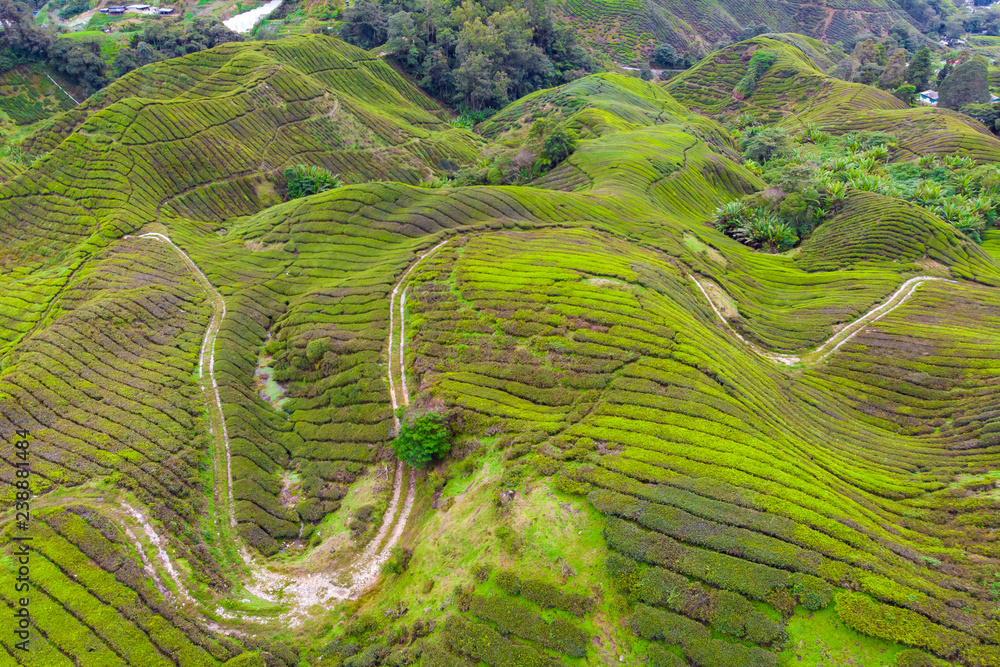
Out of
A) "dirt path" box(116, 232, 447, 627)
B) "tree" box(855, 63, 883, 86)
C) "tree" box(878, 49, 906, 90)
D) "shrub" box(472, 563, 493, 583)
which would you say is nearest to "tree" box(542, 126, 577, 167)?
"dirt path" box(116, 232, 447, 627)

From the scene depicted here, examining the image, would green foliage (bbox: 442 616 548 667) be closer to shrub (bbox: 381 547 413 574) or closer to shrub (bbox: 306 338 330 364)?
shrub (bbox: 381 547 413 574)

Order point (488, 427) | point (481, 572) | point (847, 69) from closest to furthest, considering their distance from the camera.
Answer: point (481, 572)
point (488, 427)
point (847, 69)

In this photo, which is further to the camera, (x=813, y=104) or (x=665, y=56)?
(x=665, y=56)

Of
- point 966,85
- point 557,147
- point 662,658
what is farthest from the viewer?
point 966,85

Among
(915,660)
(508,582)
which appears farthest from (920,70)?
(508,582)

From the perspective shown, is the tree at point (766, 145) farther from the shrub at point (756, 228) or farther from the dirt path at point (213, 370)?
the dirt path at point (213, 370)

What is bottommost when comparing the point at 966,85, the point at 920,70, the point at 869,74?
the point at 869,74

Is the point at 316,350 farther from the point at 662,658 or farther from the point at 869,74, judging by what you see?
the point at 869,74
